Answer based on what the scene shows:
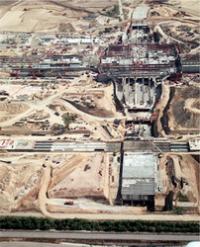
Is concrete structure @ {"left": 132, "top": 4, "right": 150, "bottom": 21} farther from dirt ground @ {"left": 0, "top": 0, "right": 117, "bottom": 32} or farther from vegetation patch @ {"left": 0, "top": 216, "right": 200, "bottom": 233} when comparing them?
vegetation patch @ {"left": 0, "top": 216, "right": 200, "bottom": 233}

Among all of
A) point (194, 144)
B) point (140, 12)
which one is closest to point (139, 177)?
point (194, 144)

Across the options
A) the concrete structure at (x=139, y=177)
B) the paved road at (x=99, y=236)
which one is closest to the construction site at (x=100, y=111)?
the concrete structure at (x=139, y=177)

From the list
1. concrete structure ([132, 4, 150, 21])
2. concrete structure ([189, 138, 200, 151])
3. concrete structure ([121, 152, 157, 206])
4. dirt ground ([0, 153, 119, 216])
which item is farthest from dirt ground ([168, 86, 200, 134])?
concrete structure ([132, 4, 150, 21])

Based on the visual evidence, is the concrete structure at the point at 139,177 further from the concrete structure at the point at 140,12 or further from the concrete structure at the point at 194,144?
the concrete structure at the point at 140,12

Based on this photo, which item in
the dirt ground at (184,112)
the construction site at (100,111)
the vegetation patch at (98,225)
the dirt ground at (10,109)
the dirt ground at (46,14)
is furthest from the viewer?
the dirt ground at (46,14)

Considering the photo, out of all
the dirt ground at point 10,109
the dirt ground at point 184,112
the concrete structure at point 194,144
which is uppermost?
the dirt ground at point 10,109

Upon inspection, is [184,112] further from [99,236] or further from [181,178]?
[99,236]
